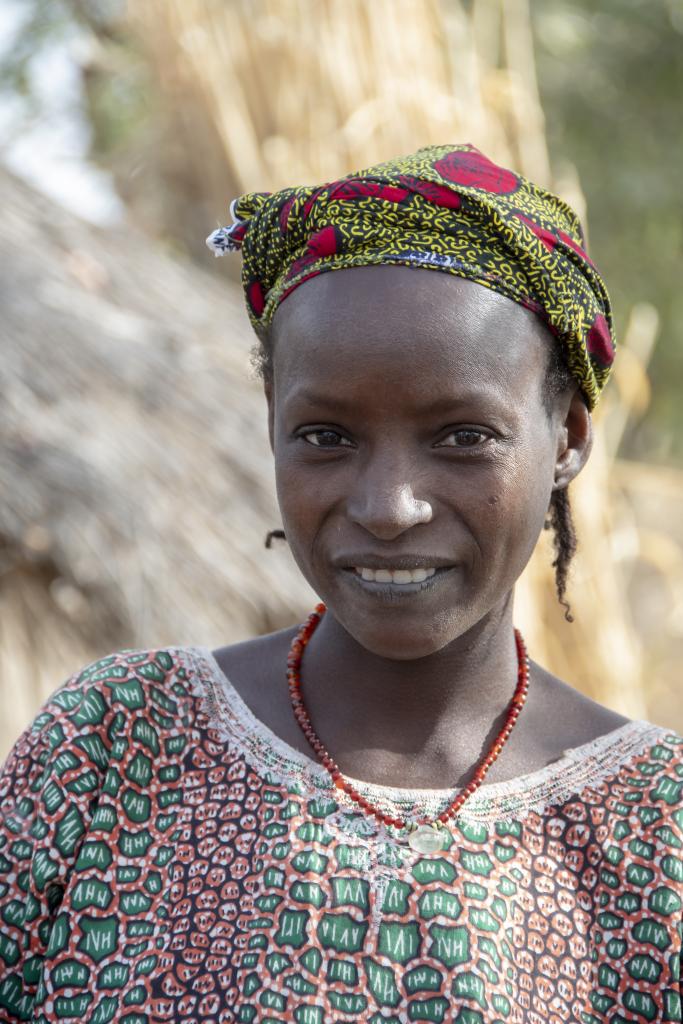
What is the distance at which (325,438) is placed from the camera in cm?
147

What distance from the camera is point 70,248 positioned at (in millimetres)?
5527

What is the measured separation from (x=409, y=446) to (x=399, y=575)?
0.15m

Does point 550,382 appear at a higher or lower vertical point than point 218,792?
higher

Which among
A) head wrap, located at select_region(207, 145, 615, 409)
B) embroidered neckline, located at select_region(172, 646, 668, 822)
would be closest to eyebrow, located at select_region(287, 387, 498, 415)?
head wrap, located at select_region(207, 145, 615, 409)

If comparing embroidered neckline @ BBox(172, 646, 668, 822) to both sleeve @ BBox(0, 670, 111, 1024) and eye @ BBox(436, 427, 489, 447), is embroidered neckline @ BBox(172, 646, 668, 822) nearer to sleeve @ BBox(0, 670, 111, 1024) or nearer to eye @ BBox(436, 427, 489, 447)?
sleeve @ BBox(0, 670, 111, 1024)

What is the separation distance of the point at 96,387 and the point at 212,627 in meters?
1.20

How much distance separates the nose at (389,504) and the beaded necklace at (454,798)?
1.17 feet

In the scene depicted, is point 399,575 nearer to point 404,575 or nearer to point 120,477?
point 404,575

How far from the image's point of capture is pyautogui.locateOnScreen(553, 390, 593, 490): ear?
162cm

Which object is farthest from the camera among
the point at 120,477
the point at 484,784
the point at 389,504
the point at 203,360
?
the point at 203,360

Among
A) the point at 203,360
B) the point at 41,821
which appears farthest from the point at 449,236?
the point at 203,360

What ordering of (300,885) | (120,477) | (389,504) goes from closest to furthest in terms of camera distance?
(389,504) < (300,885) < (120,477)

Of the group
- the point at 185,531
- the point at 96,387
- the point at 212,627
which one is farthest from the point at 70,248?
the point at 212,627

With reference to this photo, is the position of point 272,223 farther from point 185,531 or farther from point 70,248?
point 70,248
